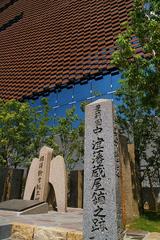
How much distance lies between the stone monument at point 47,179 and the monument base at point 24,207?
101cm

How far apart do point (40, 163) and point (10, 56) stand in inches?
825

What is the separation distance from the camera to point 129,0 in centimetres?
2350

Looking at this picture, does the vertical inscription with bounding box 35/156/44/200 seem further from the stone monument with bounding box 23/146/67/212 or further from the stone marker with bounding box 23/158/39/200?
the stone marker with bounding box 23/158/39/200

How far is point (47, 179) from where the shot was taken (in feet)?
38.3

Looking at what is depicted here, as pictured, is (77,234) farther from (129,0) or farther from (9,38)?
(9,38)

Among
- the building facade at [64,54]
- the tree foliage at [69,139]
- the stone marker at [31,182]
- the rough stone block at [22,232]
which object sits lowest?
A: the rough stone block at [22,232]

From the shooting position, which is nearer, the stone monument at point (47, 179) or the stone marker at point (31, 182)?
the stone monument at point (47, 179)

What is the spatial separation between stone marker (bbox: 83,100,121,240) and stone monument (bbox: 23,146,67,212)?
6286 millimetres

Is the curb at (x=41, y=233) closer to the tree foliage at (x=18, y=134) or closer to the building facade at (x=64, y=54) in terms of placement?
the tree foliage at (x=18, y=134)

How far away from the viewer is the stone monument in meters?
11.2

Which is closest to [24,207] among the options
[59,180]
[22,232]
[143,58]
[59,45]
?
[59,180]

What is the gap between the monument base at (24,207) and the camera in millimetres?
9180

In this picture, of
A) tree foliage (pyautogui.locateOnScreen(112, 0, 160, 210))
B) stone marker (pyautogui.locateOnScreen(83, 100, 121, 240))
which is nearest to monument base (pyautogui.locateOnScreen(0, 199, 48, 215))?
stone marker (pyautogui.locateOnScreen(83, 100, 121, 240))

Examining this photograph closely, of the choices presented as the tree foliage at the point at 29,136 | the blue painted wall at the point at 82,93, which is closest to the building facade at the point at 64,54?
the blue painted wall at the point at 82,93
